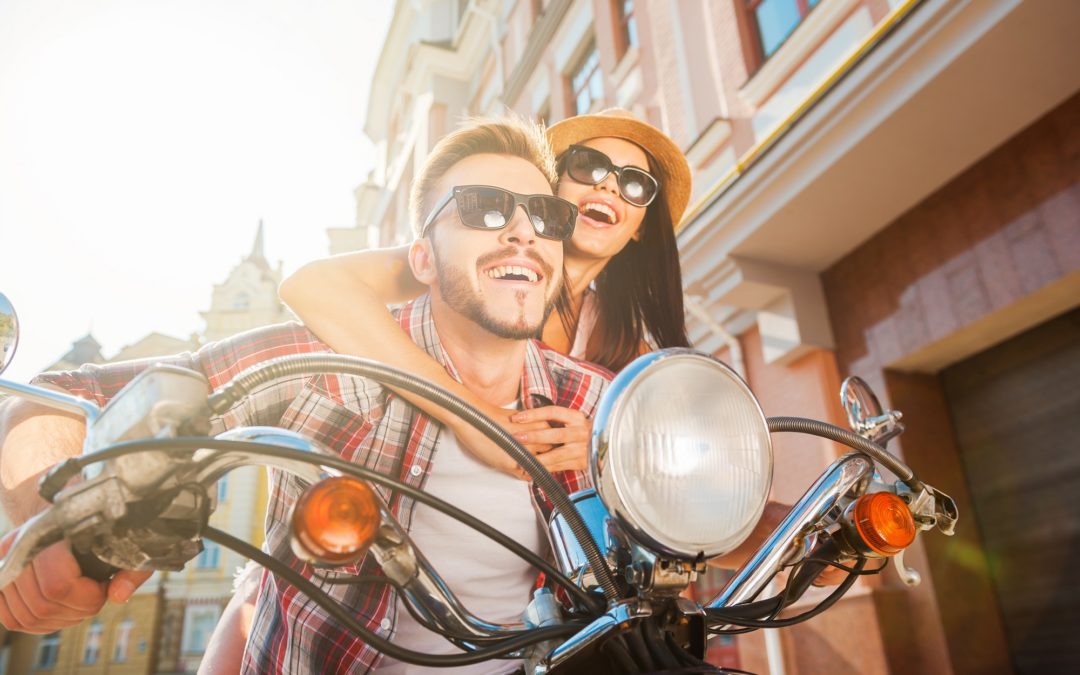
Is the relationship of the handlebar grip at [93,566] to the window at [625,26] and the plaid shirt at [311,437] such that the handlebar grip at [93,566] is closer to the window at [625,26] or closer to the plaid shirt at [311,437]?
the plaid shirt at [311,437]

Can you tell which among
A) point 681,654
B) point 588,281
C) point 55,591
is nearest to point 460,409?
point 681,654

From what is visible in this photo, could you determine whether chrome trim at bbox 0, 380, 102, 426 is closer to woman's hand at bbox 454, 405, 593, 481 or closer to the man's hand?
the man's hand

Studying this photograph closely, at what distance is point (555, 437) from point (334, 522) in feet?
3.07

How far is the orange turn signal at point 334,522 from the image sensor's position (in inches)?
25.9

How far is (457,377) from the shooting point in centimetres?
163

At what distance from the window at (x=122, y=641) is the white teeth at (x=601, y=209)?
1970 centimetres

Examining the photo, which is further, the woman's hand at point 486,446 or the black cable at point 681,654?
the woman's hand at point 486,446

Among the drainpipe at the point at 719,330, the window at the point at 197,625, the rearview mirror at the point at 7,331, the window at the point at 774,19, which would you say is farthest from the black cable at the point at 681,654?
the window at the point at 197,625

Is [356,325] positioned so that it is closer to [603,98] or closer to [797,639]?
[797,639]

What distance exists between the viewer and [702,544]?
2.39 ft

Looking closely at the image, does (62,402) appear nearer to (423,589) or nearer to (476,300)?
(423,589)

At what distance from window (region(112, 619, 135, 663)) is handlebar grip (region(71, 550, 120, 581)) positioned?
794 inches

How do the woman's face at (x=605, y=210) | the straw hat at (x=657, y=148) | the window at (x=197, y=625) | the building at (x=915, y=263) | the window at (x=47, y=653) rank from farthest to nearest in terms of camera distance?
the window at (x=47, y=653) < the window at (x=197, y=625) < the building at (x=915, y=263) < the straw hat at (x=657, y=148) < the woman's face at (x=605, y=210)

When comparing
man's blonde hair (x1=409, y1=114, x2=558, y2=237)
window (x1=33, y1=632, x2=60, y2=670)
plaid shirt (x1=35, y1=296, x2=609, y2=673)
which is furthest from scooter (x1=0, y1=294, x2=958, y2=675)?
window (x1=33, y1=632, x2=60, y2=670)
